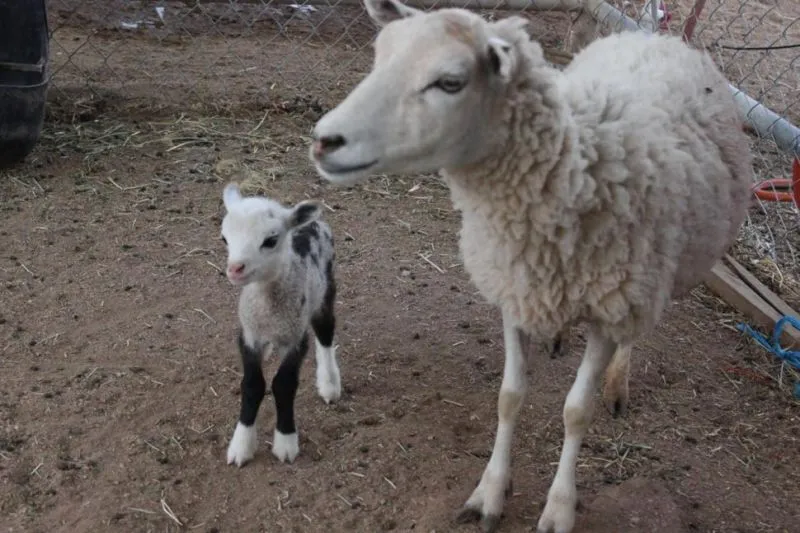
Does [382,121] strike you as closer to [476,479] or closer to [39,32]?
[476,479]

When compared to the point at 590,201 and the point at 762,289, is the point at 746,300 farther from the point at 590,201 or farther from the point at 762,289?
the point at 590,201

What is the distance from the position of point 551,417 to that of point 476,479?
20.9 inches

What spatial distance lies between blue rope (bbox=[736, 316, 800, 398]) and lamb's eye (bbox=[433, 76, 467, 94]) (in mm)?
2541

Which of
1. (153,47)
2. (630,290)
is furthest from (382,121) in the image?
(153,47)

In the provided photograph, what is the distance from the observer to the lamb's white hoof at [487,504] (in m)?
3.00

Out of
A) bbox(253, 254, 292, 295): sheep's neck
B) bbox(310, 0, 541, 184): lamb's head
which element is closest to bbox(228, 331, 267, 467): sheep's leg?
bbox(253, 254, 292, 295): sheep's neck

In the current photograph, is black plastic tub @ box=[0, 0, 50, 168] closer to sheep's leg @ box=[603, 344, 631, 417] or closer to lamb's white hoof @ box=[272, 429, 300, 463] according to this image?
lamb's white hoof @ box=[272, 429, 300, 463]

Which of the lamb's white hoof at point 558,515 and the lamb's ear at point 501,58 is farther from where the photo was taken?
the lamb's white hoof at point 558,515

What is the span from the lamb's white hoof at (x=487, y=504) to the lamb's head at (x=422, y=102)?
3.66 ft

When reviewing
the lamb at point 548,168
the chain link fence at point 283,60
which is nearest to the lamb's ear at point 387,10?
the lamb at point 548,168

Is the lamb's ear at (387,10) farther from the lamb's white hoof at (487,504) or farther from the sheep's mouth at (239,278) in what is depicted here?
the lamb's white hoof at (487,504)

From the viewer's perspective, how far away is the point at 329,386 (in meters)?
3.59

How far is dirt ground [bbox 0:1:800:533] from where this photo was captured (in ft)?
10.1

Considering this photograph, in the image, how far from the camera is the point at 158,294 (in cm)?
420
